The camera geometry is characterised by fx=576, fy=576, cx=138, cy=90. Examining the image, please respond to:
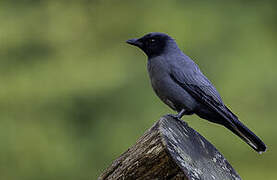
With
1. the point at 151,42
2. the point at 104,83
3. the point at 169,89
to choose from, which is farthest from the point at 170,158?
the point at 104,83

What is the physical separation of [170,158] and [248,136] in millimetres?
1745

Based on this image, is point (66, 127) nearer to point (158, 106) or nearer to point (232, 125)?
point (158, 106)

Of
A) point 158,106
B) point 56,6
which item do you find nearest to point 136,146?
point 158,106

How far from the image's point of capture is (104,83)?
7164mm

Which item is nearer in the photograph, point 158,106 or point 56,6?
point 158,106

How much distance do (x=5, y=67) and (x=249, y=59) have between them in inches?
126

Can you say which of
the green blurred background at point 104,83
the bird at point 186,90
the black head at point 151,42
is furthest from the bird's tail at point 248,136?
the green blurred background at point 104,83

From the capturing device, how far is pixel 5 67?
7555 mm

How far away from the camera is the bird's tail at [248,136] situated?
12.4 feet

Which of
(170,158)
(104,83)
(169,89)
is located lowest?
(170,158)

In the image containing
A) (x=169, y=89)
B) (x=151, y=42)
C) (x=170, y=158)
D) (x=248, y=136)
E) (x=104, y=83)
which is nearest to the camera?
(x=170, y=158)

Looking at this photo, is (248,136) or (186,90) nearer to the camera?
(248,136)

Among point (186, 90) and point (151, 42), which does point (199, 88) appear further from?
point (151, 42)

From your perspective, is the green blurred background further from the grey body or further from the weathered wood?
the weathered wood
